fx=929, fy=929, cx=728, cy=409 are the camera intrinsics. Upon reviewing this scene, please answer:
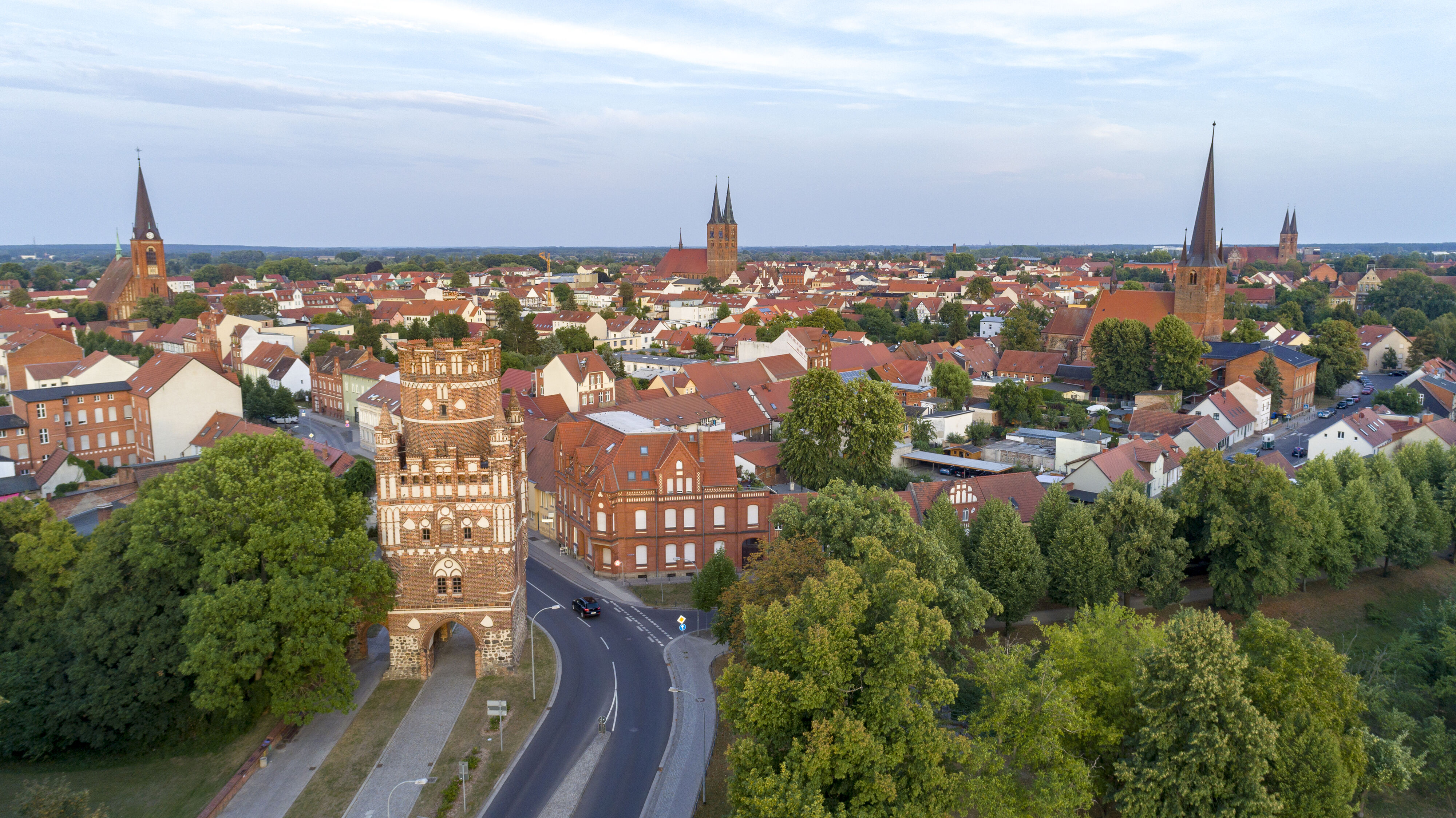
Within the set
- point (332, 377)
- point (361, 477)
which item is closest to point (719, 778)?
point (361, 477)

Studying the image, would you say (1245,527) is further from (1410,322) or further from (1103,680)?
(1410,322)

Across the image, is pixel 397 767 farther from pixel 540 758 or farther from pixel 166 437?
pixel 166 437

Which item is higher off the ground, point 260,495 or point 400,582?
point 260,495

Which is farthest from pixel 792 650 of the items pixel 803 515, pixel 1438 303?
pixel 1438 303

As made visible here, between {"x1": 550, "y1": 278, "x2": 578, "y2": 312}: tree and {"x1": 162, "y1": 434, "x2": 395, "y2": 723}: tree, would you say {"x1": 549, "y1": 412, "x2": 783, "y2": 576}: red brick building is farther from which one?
{"x1": 550, "y1": 278, "x2": 578, "y2": 312}: tree

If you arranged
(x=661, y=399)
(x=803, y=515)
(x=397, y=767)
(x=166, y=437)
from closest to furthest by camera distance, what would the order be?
(x=397, y=767)
(x=803, y=515)
(x=166, y=437)
(x=661, y=399)

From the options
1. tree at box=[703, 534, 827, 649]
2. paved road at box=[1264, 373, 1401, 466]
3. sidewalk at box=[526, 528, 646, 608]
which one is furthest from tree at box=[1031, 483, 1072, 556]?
paved road at box=[1264, 373, 1401, 466]
